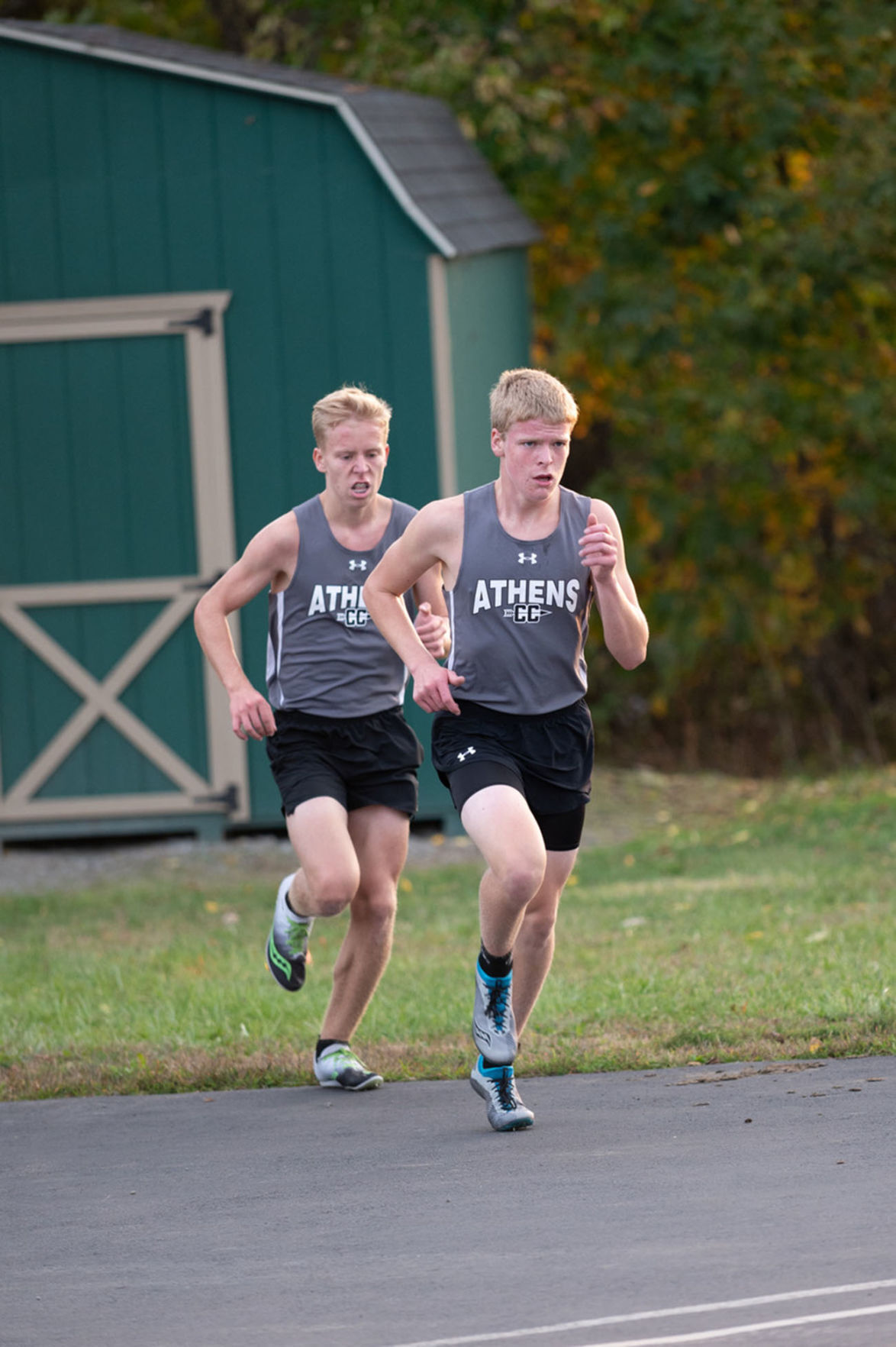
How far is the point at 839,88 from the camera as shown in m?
16.0

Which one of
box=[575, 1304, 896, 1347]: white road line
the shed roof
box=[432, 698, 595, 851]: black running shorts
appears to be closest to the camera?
box=[575, 1304, 896, 1347]: white road line

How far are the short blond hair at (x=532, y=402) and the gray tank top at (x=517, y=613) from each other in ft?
0.70

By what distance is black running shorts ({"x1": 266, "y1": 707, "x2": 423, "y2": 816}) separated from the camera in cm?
629

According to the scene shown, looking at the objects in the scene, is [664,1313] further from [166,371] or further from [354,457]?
[166,371]

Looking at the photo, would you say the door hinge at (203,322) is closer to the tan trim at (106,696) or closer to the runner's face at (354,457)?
the tan trim at (106,696)

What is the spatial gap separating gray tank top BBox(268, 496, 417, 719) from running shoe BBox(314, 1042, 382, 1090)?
103cm

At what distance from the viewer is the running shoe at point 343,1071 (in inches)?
250

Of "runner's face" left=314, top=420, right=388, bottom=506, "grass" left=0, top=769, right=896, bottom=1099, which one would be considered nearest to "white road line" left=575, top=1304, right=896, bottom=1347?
"grass" left=0, top=769, right=896, bottom=1099

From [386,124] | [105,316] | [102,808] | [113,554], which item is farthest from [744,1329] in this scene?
[386,124]

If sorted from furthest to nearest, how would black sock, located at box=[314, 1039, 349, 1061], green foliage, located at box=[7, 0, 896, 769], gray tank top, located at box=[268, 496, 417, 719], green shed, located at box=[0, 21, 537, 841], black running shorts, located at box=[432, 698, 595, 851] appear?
green foliage, located at box=[7, 0, 896, 769]
green shed, located at box=[0, 21, 537, 841]
black sock, located at box=[314, 1039, 349, 1061]
gray tank top, located at box=[268, 496, 417, 719]
black running shorts, located at box=[432, 698, 595, 851]

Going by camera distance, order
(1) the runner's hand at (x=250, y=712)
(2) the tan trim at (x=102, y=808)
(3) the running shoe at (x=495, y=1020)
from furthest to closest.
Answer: (2) the tan trim at (x=102, y=808)
(1) the runner's hand at (x=250, y=712)
(3) the running shoe at (x=495, y=1020)

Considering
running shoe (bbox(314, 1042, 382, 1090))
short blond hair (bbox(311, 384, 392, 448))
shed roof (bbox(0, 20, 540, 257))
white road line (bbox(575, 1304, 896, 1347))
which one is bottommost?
running shoe (bbox(314, 1042, 382, 1090))

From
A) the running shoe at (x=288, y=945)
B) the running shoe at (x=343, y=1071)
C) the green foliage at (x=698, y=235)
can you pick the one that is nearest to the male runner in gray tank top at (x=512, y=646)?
the running shoe at (x=343, y=1071)

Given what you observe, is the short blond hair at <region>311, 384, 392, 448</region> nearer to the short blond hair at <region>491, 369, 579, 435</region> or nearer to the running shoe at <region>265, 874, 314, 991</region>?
the short blond hair at <region>491, 369, 579, 435</region>
